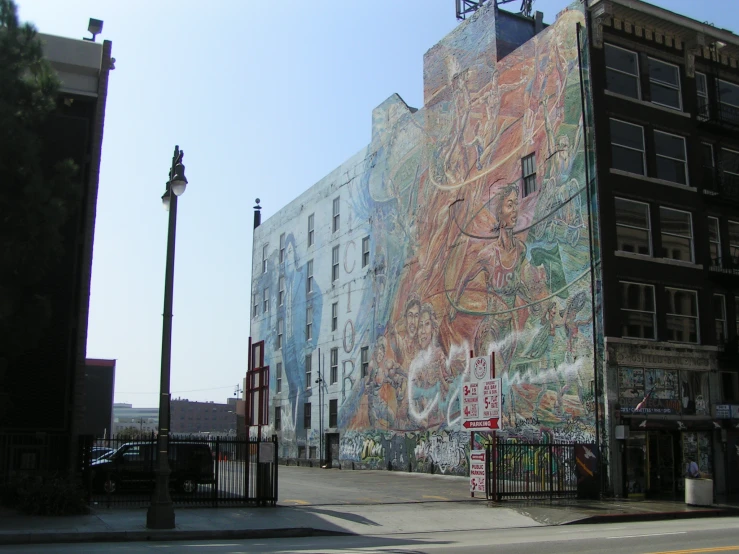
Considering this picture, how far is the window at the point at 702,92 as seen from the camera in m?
32.2

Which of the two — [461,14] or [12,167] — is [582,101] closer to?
[461,14]

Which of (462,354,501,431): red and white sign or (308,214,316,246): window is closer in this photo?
(462,354,501,431): red and white sign

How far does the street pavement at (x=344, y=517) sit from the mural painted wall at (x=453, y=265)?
552cm

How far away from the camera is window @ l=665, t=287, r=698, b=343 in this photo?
29641 millimetres

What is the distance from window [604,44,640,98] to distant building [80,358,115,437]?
3158 centimetres

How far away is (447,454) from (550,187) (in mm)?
13036

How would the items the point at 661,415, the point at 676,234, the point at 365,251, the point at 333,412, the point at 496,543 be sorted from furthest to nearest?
the point at 333,412 → the point at 365,251 → the point at 676,234 → the point at 661,415 → the point at 496,543

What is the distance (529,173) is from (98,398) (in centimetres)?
2835

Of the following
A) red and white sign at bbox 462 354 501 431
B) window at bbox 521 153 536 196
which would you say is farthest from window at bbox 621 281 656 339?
red and white sign at bbox 462 354 501 431

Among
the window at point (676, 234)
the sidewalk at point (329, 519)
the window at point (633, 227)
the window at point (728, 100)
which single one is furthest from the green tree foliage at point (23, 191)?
the window at point (728, 100)

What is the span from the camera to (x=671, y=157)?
31.2 metres

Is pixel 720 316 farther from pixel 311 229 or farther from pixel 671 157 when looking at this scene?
pixel 311 229

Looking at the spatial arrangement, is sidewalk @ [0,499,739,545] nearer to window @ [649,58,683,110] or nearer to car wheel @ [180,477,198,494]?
car wheel @ [180,477,198,494]

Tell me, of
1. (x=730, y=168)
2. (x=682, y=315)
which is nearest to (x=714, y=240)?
(x=730, y=168)
